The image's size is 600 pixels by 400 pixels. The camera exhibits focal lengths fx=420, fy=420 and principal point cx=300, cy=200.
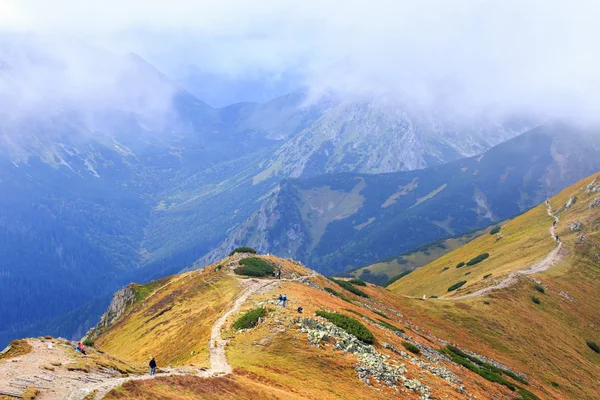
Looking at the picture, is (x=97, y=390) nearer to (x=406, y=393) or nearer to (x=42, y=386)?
(x=42, y=386)

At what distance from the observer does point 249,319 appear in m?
52.3

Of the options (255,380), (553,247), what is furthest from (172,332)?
(553,247)

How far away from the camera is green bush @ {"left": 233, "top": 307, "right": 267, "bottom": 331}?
51.8 m

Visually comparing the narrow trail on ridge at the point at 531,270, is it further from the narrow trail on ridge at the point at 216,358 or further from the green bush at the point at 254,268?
the narrow trail on ridge at the point at 216,358

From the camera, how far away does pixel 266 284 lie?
249 feet

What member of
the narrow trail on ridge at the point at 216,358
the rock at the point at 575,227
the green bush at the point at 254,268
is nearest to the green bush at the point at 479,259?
the rock at the point at 575,227

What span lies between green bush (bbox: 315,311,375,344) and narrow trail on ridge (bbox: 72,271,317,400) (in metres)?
13.3

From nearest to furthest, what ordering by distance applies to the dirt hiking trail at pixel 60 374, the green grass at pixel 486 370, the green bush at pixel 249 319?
the dirt hiking trail at pixel 60 374 → the green bush at pixel 249 319 → the green grass at pixel 486 370

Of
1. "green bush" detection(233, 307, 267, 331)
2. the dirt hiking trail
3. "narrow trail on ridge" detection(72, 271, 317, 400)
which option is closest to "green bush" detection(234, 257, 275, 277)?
"narrow trail on ridge" detection(72, 271, 317, 400)

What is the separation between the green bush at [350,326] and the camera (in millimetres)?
50562

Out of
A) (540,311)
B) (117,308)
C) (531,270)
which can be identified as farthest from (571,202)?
(117,308)

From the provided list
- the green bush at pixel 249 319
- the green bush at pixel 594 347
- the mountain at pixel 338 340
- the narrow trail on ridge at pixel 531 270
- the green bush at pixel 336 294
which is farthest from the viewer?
the narrow trail on ridge at pixel 531 270

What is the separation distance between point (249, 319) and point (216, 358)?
31.3 feet

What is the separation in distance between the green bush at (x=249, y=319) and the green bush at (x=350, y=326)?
7.59 metres
